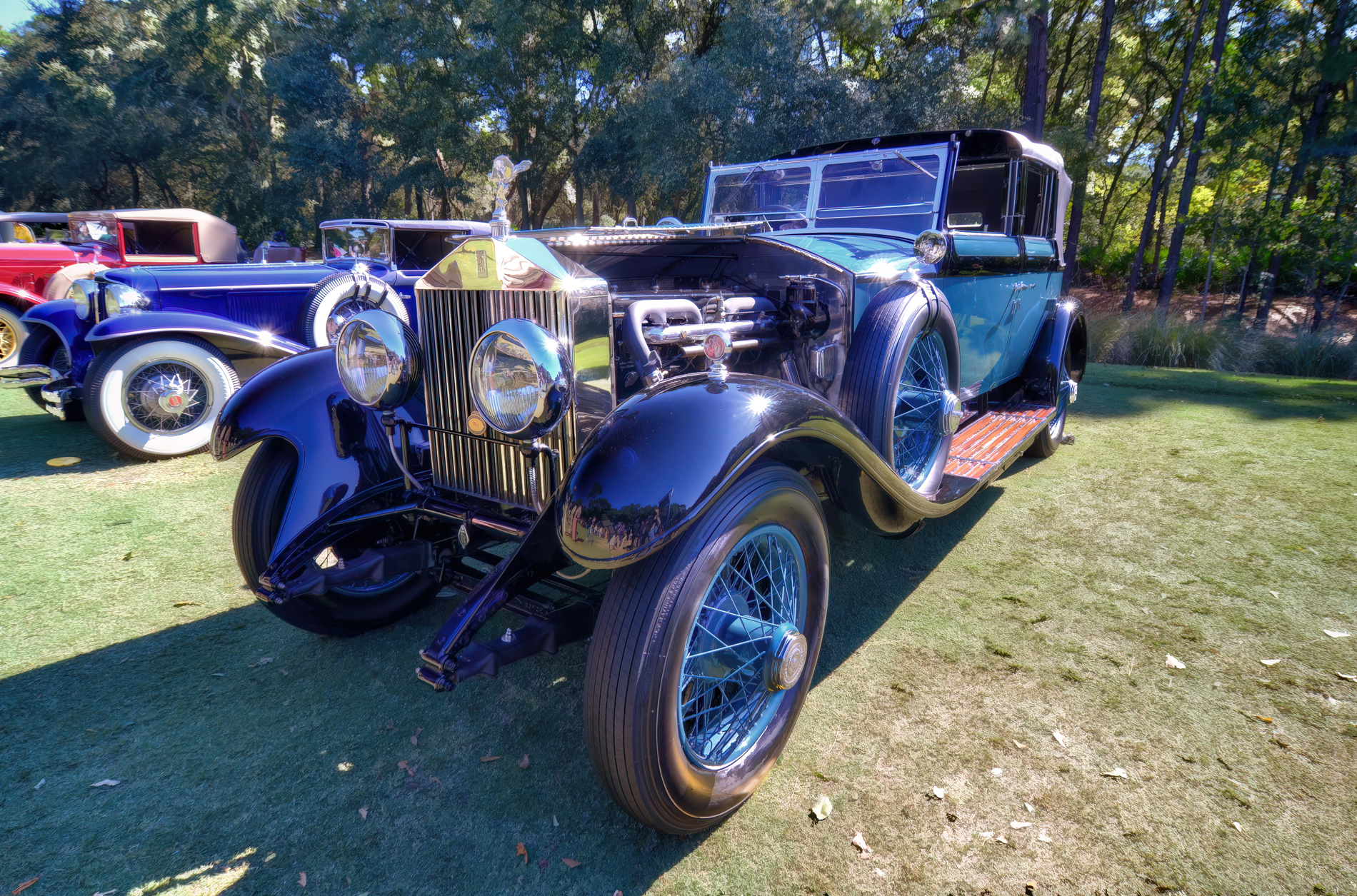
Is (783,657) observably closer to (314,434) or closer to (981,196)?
(314,434)

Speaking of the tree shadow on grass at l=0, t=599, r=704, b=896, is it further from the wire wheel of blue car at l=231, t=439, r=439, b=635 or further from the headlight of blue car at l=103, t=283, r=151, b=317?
the headlight of blue car at l=103, t=283, r=151, b=317

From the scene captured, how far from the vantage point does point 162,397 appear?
521cm

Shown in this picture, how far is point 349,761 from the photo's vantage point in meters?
2.16

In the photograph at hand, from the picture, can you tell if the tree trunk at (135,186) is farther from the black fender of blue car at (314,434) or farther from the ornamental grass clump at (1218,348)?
the ornamental grass clump at (1218,348)

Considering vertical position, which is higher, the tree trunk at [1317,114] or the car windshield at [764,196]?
the tree trunk at [1317,114]

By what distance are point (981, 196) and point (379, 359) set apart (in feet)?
12.7

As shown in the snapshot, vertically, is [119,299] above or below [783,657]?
above

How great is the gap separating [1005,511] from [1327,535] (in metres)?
1.50

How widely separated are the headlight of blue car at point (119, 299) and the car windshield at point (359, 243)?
251 centimetres

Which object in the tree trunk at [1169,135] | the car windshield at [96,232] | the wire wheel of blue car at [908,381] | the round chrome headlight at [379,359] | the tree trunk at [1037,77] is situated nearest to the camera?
the round chrome headlight at [379,359]

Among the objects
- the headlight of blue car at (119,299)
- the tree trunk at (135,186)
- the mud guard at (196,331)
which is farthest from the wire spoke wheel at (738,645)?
the tree trunk at (135,186)

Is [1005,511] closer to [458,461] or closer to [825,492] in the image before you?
[825,492]

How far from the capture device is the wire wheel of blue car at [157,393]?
A: 5.02 m

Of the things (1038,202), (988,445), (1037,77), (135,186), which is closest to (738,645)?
(988,445)
